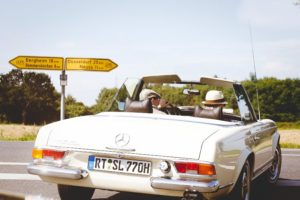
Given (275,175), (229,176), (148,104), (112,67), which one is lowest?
(275,175)

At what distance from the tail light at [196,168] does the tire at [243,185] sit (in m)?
0.62

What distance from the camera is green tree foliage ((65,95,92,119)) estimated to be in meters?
90.4

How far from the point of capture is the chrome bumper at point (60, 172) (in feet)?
12.8

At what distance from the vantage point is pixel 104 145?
391cm

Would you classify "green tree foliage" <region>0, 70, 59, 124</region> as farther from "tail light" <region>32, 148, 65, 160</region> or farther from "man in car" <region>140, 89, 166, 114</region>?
"tail light" <region>32, 148, 65, 160</region>

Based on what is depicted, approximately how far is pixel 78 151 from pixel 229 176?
1.36 meters

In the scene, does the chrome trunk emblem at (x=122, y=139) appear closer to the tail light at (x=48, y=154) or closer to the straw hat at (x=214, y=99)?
the tail light at (x=48, y=154)

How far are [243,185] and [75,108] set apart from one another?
88.7 m

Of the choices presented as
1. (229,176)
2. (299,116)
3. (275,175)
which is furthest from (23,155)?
(299,116)

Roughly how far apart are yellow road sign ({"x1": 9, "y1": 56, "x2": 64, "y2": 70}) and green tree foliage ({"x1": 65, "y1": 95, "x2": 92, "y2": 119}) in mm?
76296

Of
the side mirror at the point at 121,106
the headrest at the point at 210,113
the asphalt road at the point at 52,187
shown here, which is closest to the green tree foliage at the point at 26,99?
the asphalt road at the point at 52,187

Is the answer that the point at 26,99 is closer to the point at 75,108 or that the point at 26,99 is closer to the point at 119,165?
the point at 75,108

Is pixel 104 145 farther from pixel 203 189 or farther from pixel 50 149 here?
pixel 203 189

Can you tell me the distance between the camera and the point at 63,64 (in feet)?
45.1
